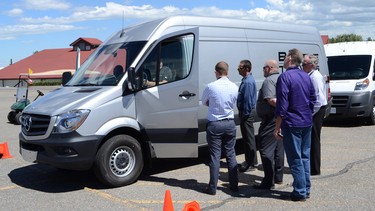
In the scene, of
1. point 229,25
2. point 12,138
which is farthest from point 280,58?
point 12,138

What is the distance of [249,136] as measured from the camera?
704 cm

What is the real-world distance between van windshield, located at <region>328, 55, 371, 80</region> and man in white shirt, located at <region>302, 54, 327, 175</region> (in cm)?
676

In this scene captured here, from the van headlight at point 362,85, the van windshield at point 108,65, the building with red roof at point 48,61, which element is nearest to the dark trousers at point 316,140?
the van windshield at point 108,65

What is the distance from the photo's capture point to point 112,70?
21.9 ft

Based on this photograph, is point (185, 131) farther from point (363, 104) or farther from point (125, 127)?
point (363, 104)

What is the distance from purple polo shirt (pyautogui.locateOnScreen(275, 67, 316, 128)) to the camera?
206 inches

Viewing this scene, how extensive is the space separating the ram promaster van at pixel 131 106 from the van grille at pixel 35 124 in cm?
1

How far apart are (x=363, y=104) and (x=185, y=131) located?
296 inches

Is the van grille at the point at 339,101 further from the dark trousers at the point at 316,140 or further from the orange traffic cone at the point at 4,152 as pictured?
the orange traffic cone at the point at 4,152

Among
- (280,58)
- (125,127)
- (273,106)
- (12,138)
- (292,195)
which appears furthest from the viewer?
(12,138)

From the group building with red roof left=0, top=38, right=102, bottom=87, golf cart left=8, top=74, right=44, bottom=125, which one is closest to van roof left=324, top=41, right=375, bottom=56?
golf cart left=8, top=74, right=44, bottom=125

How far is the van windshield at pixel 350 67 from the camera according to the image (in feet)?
42.1

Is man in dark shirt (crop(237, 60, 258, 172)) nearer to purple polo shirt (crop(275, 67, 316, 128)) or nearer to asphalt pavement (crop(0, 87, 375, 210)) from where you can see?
asphalt pavement (crop(0, 87, 375, 210))

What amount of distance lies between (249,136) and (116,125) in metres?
2.19
